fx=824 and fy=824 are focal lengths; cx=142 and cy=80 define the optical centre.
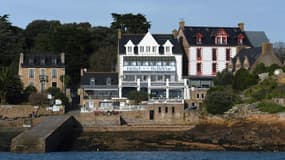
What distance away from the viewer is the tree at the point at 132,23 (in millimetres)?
102438

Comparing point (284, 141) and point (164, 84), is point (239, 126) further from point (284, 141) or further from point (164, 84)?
point (164, 84)

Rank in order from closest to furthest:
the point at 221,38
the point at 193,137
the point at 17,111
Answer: the point at 193,137 < the point at 17,111 < the point at 221,38

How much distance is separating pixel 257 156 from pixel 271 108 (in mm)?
18142

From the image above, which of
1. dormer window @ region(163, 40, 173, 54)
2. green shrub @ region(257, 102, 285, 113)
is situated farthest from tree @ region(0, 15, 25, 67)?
green shrub @ region(257, 102, 285, 113)

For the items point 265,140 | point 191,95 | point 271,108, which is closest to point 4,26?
point 191,95

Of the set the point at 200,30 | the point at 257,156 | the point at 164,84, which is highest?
the point at 200,30

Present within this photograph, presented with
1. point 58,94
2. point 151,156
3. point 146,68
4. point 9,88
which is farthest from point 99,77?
point 151,156

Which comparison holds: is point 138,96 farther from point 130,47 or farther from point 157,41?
point 157,41

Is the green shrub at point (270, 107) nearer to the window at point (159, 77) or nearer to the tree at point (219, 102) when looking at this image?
the tree at point (219, 102)

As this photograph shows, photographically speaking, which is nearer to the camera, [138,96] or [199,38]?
[138,96]

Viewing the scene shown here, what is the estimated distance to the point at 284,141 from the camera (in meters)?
56.3

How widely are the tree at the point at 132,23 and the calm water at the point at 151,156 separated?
5323cm

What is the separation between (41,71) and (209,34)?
20.0 meters

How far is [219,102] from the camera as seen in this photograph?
2751 inches
